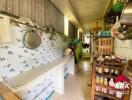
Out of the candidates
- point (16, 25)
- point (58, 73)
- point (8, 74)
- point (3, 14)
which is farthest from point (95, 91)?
point (3, 14)

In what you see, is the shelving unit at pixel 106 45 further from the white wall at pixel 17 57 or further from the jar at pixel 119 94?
the white wall at pixel 17 57

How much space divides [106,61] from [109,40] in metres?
1.07

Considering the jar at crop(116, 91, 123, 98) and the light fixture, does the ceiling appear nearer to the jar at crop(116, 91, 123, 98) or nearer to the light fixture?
the light fixture

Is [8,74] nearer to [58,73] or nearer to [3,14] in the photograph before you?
[3,14]

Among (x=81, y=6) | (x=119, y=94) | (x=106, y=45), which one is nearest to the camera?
(x=119, y=94)

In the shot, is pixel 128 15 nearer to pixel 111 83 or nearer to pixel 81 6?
pixel 111 83

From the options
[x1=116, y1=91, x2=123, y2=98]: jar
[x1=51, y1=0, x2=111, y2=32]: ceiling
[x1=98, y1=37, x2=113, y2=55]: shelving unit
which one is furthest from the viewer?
[x1=51, y1=0, x2=111, y2=32]: ceiling

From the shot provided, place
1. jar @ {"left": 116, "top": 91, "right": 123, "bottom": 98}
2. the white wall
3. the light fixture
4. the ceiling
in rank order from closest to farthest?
the light fixture → the white wall → jar @ {"left": 116, "top": 91, "right": 123, "bottom": 98} → the ceiling

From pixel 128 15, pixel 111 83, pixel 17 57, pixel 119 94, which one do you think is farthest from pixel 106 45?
pixel 17 57

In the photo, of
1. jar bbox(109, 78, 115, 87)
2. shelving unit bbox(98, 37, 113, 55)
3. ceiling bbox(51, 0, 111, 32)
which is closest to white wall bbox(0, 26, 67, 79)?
jar bbox(109, 78, 115, 87)

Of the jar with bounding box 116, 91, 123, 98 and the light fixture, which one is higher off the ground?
the light fixture

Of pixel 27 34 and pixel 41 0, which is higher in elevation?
pixel 41 0

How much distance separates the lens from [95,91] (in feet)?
6.27

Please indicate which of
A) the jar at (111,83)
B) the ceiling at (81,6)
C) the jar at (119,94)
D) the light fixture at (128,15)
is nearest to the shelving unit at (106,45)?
the jar at (111,83)
